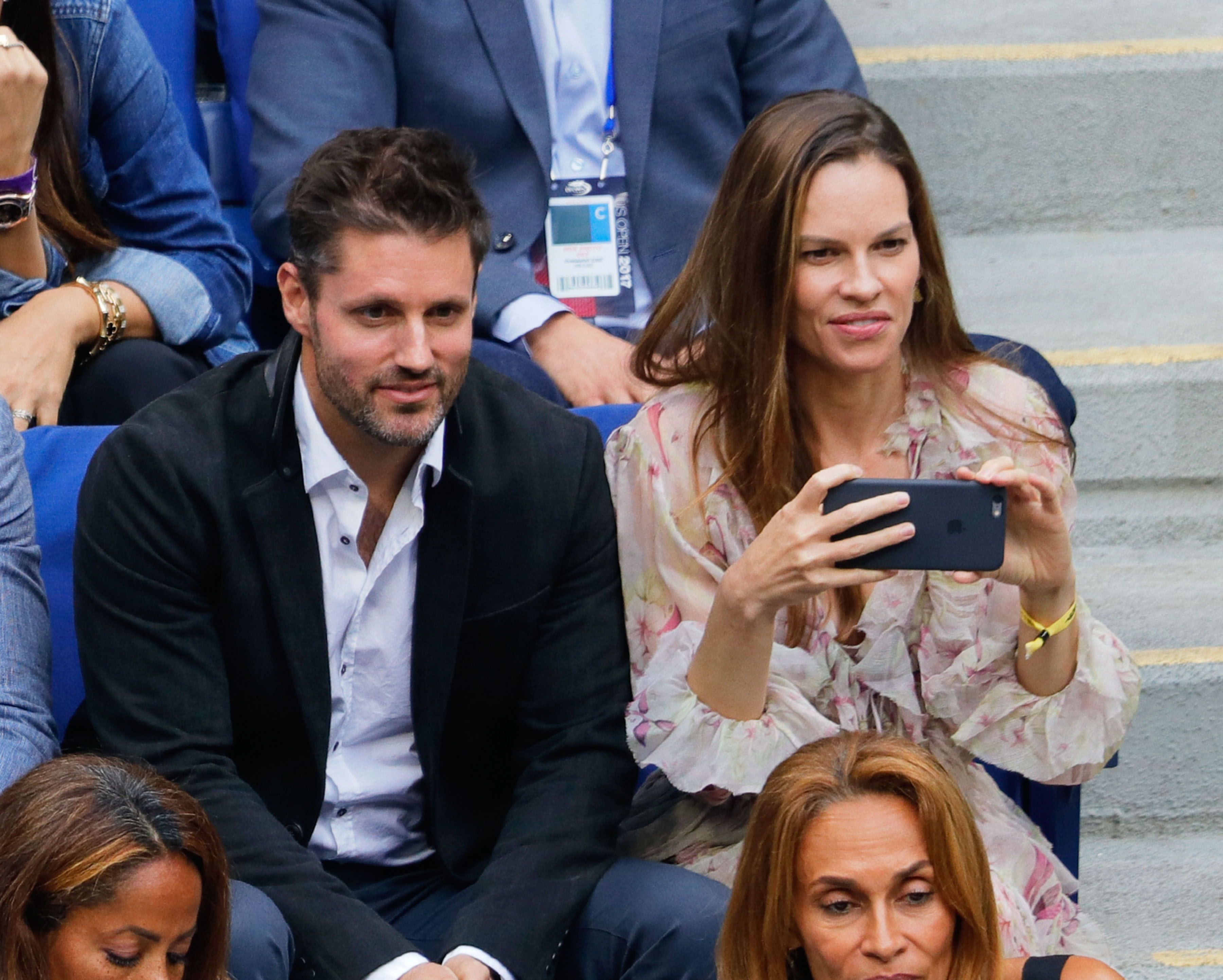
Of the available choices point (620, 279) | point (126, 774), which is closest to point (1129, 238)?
point (620, 279)

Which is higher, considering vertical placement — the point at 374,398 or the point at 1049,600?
the point at 374,398

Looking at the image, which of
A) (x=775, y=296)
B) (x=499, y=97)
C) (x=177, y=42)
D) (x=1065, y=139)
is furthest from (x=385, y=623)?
(x=1065, y=139)

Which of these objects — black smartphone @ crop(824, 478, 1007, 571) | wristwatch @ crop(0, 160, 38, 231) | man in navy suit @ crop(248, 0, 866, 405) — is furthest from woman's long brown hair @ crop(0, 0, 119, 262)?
black smartphone @ crop(824, 478, 1007, 571)

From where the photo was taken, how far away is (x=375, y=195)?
72.7 inches

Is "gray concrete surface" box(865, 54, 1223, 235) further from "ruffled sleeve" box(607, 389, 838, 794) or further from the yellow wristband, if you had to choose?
the yellow wristband

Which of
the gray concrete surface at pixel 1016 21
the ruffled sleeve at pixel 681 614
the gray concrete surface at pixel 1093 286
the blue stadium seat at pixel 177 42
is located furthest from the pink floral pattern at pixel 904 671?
the gray concrete surface at pixel 1016 21

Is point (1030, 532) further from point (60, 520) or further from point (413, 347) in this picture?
point (60, 520)

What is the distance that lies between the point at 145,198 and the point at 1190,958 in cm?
187

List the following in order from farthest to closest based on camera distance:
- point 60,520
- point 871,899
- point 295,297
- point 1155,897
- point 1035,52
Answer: point 1035,52 → point 1155,897 → point 60,520 → point 295,297 → point 871,899

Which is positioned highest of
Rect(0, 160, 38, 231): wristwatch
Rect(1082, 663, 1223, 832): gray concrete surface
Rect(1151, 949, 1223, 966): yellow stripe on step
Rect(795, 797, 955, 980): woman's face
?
Rect(0, 160, 38, 231): wristwatch

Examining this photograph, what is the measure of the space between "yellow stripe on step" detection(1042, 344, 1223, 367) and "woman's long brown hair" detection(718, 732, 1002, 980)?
4.16 feet

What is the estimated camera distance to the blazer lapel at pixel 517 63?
8.71 feet

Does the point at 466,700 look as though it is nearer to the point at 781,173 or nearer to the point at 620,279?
the point at 781,173

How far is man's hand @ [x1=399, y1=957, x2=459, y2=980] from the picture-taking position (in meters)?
A: 1.68
